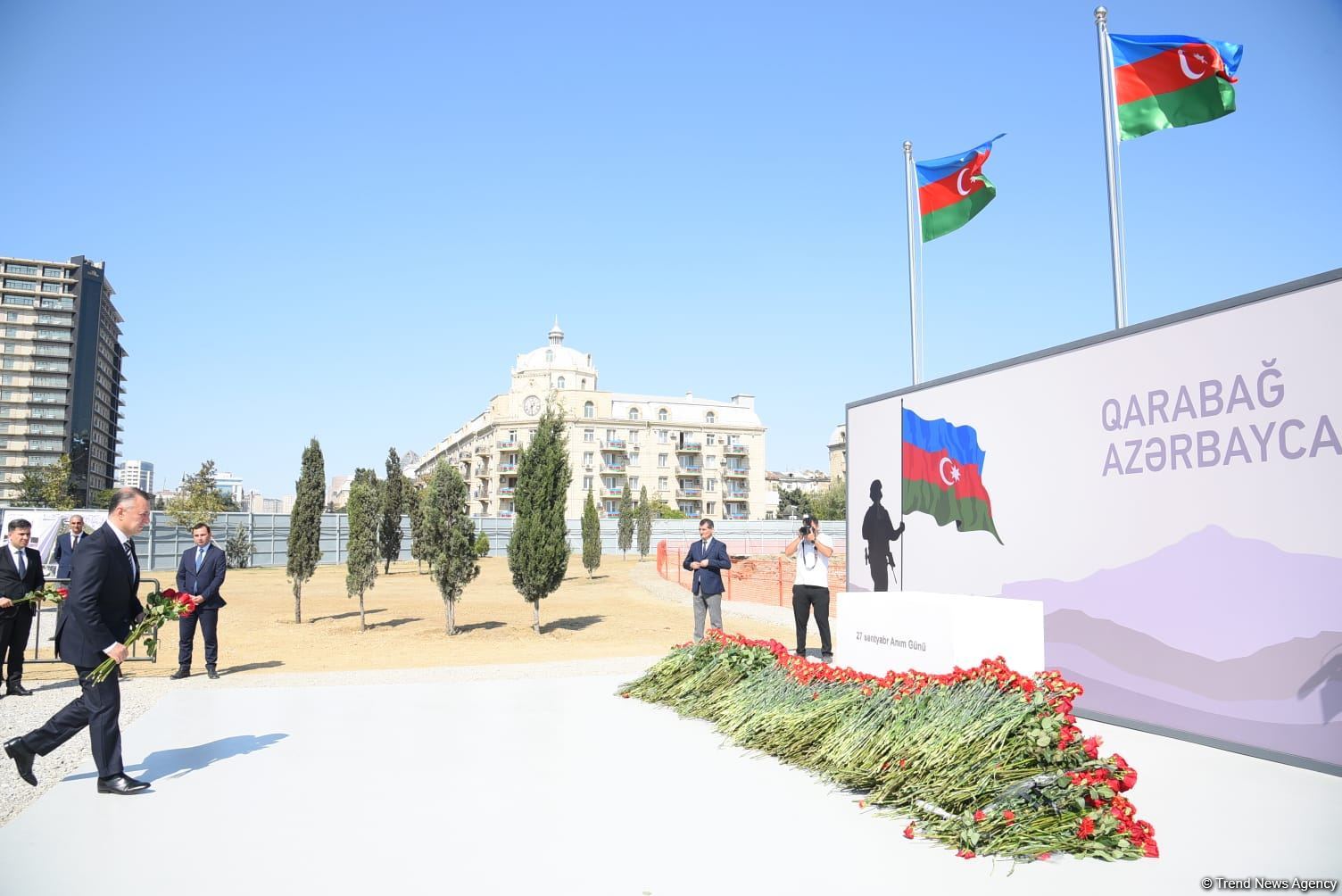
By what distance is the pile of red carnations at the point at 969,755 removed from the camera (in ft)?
14.5

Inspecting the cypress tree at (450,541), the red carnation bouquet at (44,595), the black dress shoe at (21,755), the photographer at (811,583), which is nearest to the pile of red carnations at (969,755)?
the photographer at (811,583)

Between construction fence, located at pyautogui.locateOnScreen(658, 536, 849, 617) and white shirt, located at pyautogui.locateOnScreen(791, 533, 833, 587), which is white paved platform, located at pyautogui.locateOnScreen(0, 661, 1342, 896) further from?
construction fence, located at pyautogui.locateOnScreen(658, 536, 849, 617)

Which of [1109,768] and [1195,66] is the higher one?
[1195,66]

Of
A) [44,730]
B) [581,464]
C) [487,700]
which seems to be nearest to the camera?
[44,730]

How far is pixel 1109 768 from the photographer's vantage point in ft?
15.5

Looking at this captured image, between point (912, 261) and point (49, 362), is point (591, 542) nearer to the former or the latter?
point (912, 261)

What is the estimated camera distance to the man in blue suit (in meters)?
11.2

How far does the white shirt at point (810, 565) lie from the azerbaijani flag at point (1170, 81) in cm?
588

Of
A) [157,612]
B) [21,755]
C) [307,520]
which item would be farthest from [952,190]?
[307,520]

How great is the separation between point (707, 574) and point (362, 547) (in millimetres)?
10146

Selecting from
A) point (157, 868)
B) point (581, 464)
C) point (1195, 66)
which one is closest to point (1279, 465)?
point (1195, 66)

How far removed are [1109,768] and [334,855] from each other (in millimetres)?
4181

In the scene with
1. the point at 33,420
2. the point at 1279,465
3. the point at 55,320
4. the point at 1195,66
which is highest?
the point at 55,320

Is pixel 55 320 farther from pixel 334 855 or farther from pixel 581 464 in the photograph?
pixel 334 855
